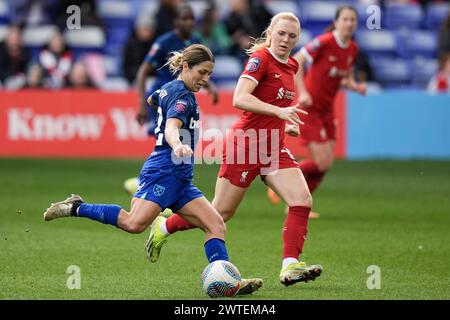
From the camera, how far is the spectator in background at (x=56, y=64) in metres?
19.3

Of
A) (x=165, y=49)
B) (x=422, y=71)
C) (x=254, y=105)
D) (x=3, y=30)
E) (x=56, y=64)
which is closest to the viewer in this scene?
(x=254, y=105)

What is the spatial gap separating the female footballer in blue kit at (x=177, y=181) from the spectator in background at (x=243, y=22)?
1288 centimetres

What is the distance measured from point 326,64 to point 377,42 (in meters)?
10.5

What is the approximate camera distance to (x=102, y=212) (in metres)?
7.83

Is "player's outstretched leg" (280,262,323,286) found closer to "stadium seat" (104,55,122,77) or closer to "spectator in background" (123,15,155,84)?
"spectator in background" (123,15,155,84)

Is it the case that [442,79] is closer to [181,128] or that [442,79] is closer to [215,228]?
[215,228]

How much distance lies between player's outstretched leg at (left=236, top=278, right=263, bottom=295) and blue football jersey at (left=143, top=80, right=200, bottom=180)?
0.84m

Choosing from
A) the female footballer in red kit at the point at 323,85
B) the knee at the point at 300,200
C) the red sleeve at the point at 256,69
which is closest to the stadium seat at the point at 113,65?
the female footballer in red kit at the point at 323,85

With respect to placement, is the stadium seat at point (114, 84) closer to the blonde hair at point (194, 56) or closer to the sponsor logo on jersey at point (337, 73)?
the sponsor logo on jersey at point (337, 73)

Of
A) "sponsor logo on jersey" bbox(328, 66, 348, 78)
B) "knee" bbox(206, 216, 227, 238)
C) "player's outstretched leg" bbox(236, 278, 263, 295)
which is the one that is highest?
"sponsor logo on jersey" bbox(328, 66, 348, 78)

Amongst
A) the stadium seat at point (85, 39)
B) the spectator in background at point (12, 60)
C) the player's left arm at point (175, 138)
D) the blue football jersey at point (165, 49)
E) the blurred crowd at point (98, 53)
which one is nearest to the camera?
the player's left arm at point (175, 138)

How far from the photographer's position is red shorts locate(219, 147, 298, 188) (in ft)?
27.6

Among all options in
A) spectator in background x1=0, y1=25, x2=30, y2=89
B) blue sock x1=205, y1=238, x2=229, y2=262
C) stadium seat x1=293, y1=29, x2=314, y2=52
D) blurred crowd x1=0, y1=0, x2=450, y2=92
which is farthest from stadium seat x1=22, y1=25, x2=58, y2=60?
blue sock x1=205, y1=238, x2=229, y2=262

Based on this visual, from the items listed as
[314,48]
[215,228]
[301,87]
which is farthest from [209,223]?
[314,48]
